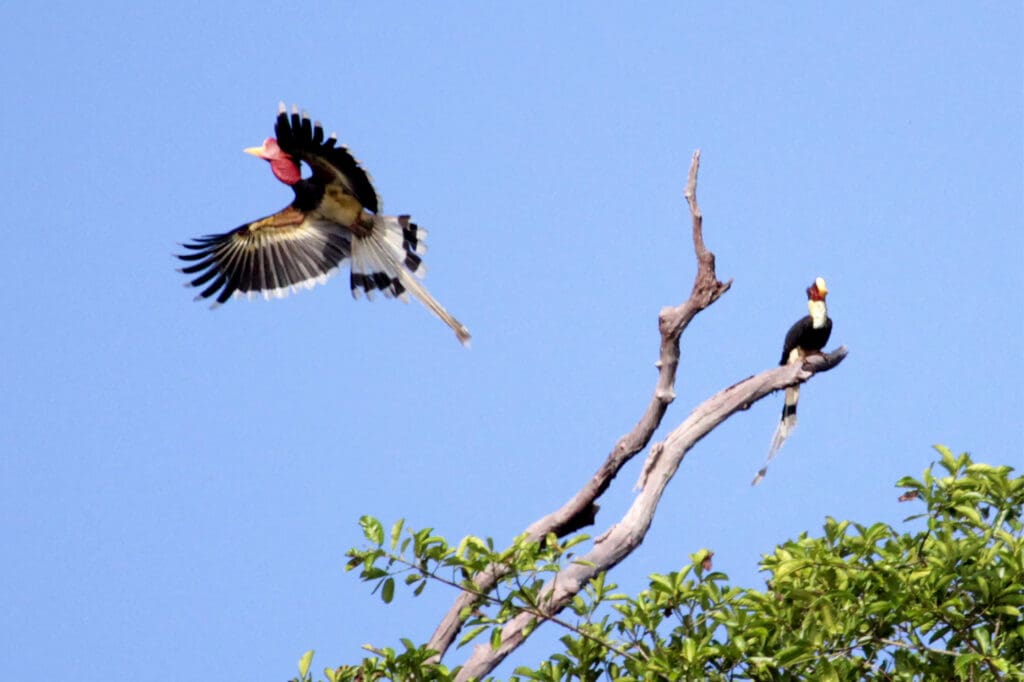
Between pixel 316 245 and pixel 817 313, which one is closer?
pixel 817 313

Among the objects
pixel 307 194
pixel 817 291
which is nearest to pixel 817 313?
pixel 817 291

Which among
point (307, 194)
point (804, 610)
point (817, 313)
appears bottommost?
point (804, 610)

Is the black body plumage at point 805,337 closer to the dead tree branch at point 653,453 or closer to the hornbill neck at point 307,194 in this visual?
the dead tree branch at point 653,453

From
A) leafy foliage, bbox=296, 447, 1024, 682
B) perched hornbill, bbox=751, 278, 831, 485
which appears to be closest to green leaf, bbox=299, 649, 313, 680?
leafy foliage, bbox=296, 447, 1024, 682

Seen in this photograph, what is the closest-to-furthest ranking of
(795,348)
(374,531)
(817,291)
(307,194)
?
1. (374,531)
2. (795,348)
3. (817,291)
4. (307,194)

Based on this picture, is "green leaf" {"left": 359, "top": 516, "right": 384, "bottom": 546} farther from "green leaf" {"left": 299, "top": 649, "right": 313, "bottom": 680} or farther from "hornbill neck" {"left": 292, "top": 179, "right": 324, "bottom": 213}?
"hornbill neck" {"left": 292, "top": 179, "right": 324, "bottom": 213}

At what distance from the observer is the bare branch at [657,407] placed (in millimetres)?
5730

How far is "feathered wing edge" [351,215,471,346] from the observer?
7.96 meters

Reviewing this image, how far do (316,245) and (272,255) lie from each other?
0.87ft

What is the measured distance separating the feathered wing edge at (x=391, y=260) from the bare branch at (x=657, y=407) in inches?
92.4

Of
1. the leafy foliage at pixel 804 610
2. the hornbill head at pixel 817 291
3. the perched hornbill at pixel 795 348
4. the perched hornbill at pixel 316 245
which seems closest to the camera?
the leafy foliage at pixel 804 610

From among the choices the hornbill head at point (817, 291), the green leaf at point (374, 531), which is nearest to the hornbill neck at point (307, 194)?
the hornbill head at point (817, 291)

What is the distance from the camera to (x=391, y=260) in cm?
802

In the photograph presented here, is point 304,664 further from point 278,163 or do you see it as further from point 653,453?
point 278,163
